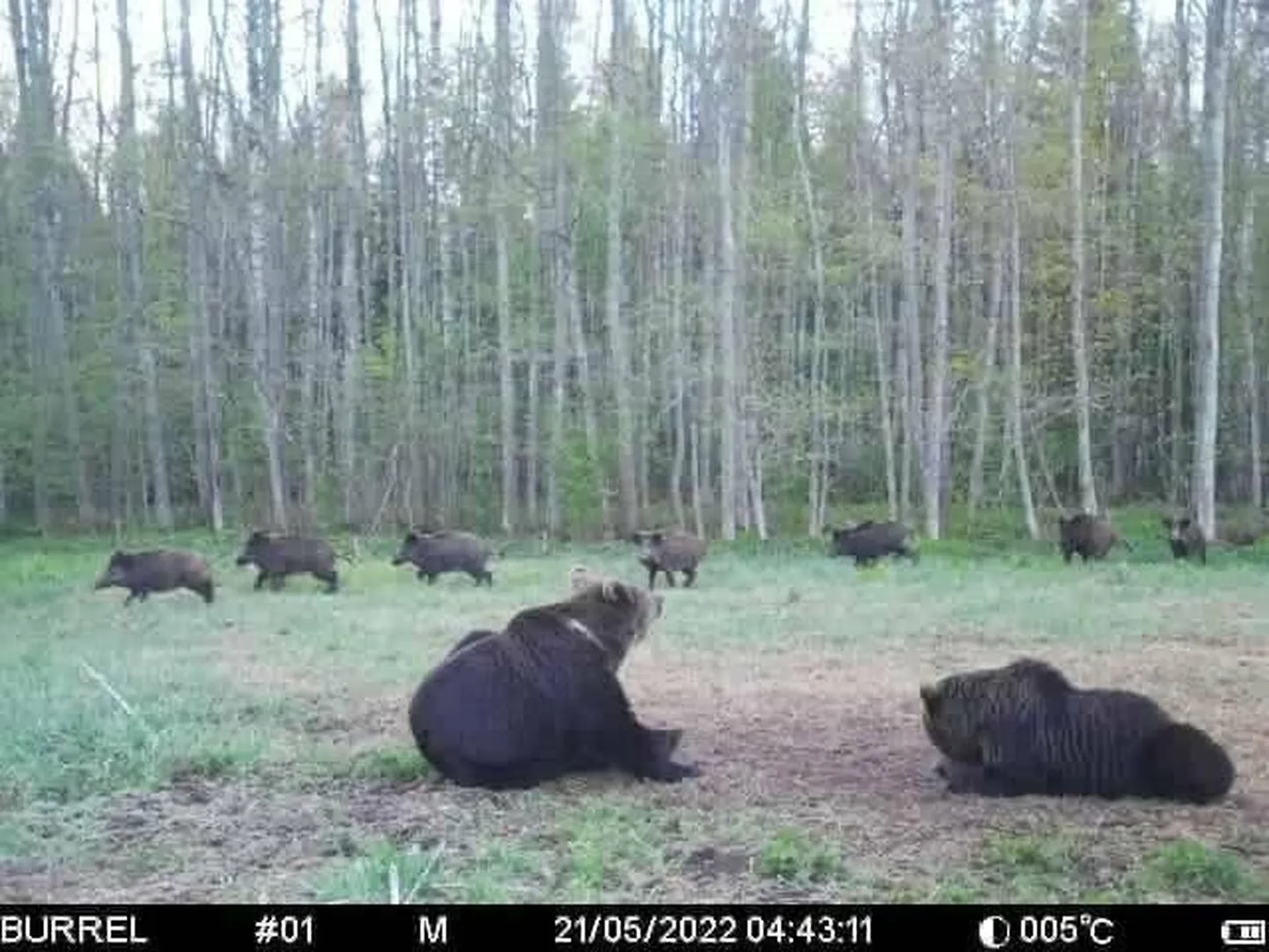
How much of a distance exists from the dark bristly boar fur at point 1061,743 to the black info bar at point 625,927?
6.15 ft

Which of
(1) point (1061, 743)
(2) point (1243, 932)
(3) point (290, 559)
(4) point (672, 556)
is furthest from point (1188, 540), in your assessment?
(2) point (1243, 932)

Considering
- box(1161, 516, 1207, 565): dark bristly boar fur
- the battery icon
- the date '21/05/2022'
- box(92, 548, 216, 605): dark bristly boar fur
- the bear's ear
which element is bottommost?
box(1161, 516, 1207, 565): dark bristly boar fur

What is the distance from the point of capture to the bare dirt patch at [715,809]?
550 centimetres

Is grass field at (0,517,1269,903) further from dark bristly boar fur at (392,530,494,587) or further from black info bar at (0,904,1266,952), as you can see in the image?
dark bristly boar fur at (392,530,494,587)

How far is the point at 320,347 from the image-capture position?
3738cm

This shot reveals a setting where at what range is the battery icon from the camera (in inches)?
179

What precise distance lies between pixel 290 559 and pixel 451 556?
2283 mm

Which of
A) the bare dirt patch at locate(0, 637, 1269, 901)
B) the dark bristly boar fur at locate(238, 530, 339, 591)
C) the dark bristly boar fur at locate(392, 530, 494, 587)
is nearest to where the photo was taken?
the bare dirt patch at locate(0, 637, 1269, 901)

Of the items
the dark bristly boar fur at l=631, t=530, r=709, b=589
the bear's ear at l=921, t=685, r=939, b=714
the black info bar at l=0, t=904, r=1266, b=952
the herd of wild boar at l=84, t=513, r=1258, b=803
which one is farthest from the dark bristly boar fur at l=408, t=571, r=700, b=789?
the dark bristly boar fur at l=631, t=530, r=709, b=589

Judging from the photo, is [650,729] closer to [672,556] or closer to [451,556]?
[672,556]

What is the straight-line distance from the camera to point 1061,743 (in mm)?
6898

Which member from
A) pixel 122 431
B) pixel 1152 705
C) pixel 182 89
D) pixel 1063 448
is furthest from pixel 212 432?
pixel 1152 705

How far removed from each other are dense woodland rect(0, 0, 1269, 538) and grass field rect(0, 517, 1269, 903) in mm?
14692

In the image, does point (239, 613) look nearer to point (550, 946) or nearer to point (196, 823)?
point (196, 823)
